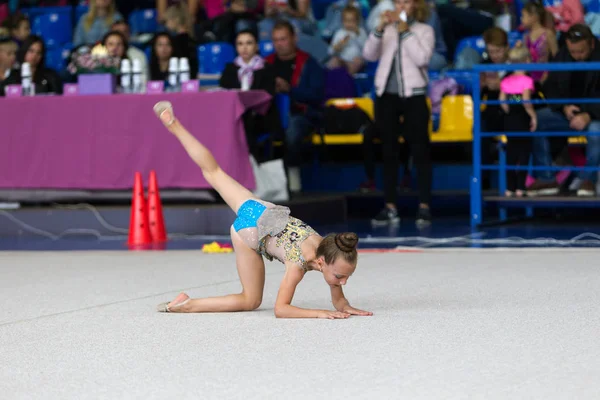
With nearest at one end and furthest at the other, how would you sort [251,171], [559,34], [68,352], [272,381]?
[272,381] → [68,352] → [251,171] → [559,34]

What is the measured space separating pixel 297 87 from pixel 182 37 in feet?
5.10

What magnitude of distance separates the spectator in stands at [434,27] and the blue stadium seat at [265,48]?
102 cm

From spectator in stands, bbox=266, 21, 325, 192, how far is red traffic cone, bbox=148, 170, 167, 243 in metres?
1.86

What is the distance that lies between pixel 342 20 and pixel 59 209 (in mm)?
4087

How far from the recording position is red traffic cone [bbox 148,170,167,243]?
807cm

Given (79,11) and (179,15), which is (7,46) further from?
(79,11)

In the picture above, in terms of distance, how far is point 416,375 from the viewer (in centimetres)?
326

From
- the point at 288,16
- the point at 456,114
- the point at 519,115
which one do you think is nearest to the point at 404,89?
the point at 519,115

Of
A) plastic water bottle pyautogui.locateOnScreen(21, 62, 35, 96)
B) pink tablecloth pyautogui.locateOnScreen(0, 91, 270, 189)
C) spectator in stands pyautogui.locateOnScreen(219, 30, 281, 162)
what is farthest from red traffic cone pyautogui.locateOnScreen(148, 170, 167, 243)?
plastic water bottle pyautogui.locateOnScreen(21, 62, 35, 96)

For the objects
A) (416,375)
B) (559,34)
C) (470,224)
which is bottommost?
(470,224)

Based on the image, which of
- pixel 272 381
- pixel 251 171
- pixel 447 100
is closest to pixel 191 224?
pixel 251 171

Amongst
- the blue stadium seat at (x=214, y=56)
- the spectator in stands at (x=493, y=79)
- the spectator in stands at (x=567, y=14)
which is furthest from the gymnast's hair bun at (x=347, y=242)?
the blue stadium seat at (x=214, y=56)

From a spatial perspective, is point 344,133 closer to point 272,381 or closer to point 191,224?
point 191,224

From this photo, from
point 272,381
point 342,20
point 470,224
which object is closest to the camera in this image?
point 272,381
